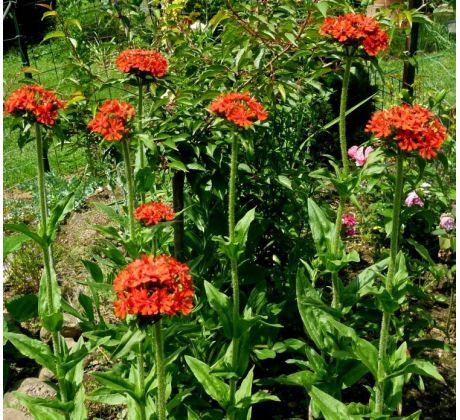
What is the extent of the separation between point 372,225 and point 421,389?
1.17 meters

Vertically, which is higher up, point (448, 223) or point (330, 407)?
point (448, 223)

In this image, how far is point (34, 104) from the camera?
1920mm

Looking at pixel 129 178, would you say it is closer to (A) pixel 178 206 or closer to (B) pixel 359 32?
(A) pixel 178 206

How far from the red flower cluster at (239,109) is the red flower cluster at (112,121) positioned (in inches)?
10.7

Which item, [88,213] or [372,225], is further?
[88,213]

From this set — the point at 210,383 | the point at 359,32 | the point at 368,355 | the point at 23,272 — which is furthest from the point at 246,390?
the point at 23,272

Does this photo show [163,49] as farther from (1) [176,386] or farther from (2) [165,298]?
(2) [165,298]

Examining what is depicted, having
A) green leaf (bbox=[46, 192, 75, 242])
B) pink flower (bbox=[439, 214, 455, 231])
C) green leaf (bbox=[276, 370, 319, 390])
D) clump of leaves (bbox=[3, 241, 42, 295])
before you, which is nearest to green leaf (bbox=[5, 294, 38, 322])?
clump of leaves (bbox=[3, 241, 42, 295])

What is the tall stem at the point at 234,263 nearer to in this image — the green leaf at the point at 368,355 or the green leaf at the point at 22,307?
the green leaf at the point at 368,355

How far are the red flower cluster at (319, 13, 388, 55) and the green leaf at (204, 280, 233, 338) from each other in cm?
94

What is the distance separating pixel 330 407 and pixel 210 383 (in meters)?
0.43

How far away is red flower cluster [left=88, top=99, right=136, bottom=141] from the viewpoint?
1913 mm

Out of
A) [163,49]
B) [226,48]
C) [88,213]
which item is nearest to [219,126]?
[226,48]

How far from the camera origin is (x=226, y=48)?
2.32 metres
